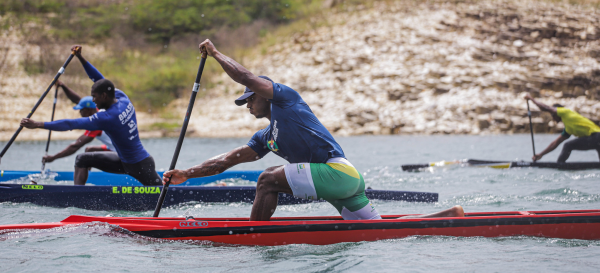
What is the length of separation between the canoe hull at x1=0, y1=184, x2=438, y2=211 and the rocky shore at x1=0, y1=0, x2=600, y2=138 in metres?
17.9

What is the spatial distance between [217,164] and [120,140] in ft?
7.65

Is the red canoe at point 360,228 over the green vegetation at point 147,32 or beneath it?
beneath

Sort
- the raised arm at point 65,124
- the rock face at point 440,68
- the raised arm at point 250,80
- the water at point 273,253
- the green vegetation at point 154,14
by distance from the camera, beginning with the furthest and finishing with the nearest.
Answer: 1. the green vegetation at point 154,14
2. the rock face at point 440,68
3. the raised arm at point 65,124
4. the water at point 273,253
5. the raised arm at point 250,80

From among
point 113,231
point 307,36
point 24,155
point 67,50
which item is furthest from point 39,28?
point 113,231

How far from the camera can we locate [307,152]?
4.04 m

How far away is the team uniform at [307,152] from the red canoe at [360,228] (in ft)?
1.30

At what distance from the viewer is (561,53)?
2755cm

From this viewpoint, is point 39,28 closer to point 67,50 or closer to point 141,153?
point 67,50

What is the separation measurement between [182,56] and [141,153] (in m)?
31.0

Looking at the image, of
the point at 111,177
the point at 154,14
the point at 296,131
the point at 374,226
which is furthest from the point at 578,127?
the point at 154,14

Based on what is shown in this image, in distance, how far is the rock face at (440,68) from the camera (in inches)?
987

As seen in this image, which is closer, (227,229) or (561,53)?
(227,229)

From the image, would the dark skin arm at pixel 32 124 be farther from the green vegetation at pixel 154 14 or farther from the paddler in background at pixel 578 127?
the green vegetation at pixel 154 14

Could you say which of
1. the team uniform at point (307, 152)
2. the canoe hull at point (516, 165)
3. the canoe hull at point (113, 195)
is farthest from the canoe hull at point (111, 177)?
the team uniform at point (307, 152)
